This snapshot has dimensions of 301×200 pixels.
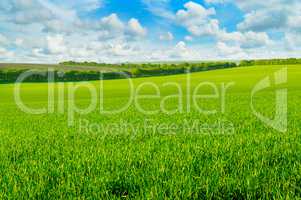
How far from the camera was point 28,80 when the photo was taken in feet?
330

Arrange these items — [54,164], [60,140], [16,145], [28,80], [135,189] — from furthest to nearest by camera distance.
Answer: [28,80] → [60,140] → [16,145] → [54,164] → [135,189]

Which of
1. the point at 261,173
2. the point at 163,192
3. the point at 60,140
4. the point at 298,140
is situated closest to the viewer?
the point at 163,192

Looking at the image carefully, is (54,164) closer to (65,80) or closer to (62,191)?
(62,191)

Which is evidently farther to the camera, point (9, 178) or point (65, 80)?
point (65, 80)

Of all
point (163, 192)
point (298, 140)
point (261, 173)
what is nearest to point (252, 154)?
point (261, 173)

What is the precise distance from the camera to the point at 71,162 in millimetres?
6695

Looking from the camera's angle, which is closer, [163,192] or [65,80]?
[163,192]

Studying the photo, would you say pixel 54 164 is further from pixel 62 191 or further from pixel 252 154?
pixel 252 154

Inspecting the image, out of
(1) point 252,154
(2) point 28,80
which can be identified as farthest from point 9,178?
(2) point 28,80

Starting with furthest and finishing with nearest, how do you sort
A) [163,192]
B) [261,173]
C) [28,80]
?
[28,80] → [261,173] → [163,192]

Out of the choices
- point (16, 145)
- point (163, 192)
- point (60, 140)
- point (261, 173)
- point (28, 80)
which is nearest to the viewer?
point (163, 192)

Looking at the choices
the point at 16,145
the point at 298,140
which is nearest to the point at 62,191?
the point at 16,145

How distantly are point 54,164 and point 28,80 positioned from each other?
100589mm

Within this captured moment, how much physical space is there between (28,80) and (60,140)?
9697 centimetres
